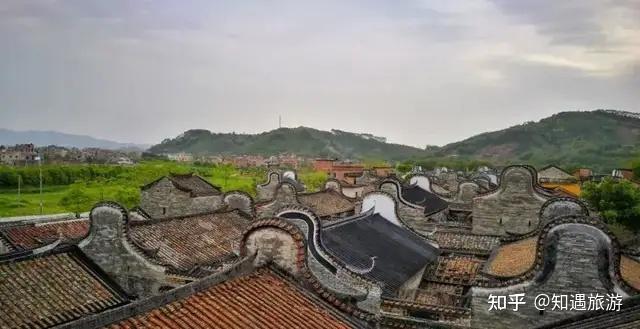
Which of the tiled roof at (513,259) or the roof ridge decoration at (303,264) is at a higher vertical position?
the roof ridge decoration at (303,264)

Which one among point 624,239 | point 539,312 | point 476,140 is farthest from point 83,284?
point 476,140

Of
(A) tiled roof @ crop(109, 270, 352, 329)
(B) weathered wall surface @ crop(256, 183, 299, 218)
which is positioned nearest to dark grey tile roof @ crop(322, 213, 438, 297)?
(A) tiled roof @ crop(109, 270, 352, 329)

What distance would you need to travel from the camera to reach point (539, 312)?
13.6 meters

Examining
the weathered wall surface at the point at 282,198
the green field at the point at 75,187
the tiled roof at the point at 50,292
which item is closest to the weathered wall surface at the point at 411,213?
the weathered wall surface at the point at 282,198

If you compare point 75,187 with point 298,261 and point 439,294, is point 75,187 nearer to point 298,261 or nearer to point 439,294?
point 439,294

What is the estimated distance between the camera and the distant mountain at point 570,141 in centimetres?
13712

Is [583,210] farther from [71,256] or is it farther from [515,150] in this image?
[515,150]

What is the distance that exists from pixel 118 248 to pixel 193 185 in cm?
2155

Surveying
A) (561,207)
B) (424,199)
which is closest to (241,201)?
(424,199)

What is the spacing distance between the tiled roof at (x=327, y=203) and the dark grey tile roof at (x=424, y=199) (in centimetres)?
511

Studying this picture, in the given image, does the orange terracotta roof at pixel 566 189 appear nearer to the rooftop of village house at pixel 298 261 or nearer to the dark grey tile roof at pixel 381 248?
the rooftop of village house at pixel 298 261

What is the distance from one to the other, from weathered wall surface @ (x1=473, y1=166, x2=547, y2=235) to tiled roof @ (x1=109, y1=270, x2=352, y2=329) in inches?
726

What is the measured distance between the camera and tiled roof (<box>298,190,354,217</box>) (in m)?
39.4

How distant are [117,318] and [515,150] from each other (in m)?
166
